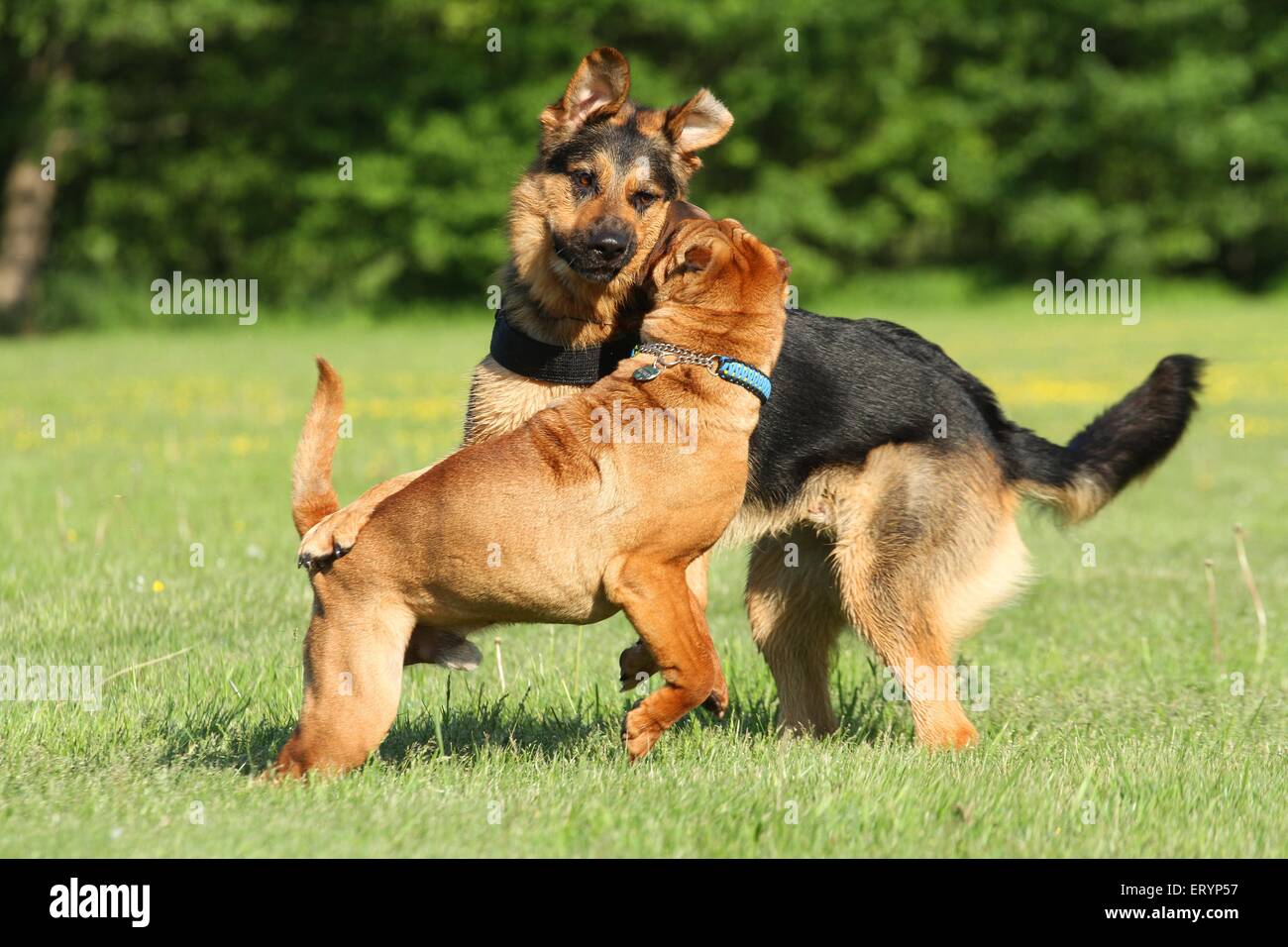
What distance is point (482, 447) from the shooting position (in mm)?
4598

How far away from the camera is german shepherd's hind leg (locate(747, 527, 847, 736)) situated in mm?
5805

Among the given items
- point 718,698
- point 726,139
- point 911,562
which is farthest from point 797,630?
point 726,139

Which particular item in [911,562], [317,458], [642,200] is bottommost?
[911,562]

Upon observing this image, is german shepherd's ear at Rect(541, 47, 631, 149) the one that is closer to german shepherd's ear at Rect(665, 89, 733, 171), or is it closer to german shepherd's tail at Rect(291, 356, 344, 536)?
german shepherd's ear at Rect(665, 89, 733, 171)

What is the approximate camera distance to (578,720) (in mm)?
5645

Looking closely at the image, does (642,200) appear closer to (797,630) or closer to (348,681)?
(797,630)

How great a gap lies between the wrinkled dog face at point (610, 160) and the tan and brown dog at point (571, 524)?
655 millimetres

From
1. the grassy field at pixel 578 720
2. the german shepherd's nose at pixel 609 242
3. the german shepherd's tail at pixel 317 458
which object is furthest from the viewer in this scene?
the german shepherd's nose at pixel 609 242

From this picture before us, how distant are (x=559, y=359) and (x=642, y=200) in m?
0.68

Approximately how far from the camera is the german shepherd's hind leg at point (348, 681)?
14.0 feet

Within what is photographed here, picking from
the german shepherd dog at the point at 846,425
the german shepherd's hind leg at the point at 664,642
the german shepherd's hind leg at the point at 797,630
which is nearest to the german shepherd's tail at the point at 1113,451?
the german shepherd dog at the point at 846,425

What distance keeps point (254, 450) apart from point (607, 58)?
7677 millimetres

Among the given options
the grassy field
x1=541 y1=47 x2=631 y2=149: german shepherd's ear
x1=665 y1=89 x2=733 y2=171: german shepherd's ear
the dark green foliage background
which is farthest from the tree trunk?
x1=665 y1=89 x2=733 y2=171: german shepherd's ear

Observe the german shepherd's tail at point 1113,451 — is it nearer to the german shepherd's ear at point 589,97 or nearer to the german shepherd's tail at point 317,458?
the german shepherd's ear at point 589,97
